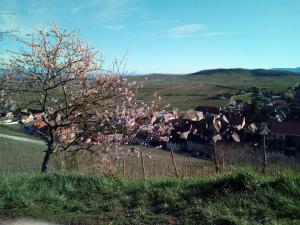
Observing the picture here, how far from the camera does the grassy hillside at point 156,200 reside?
5.44 m

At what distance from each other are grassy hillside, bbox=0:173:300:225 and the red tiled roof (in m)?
61.5

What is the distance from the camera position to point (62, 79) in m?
12.5

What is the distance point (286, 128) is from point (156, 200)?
63489mm

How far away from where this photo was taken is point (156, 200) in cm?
637

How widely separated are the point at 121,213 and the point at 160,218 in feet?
2.04

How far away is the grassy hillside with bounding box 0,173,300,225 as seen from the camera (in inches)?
214

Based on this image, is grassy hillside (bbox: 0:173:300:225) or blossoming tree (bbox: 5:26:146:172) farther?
blossoming tree (bbox: 5:26:146:172)

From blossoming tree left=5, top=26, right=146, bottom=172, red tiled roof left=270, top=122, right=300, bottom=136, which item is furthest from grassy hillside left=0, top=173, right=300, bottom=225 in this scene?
red tiled roof left=270, top=122, right=300, bottom=136

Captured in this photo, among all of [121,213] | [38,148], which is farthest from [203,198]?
[38,148]

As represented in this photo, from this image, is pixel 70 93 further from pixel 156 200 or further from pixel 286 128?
pixel 286 128

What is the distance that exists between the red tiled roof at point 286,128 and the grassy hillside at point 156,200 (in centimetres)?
6149

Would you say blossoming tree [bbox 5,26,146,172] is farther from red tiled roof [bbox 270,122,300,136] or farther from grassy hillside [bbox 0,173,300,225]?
red tiled roof [bbox 270,122,300,136]

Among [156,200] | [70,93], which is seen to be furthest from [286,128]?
[156,200]

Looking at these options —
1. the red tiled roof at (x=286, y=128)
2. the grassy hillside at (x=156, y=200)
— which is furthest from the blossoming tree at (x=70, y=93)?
the red tiled roof at (x=286, y=128)
